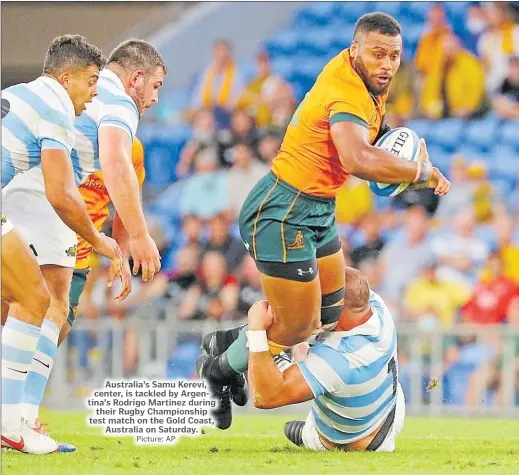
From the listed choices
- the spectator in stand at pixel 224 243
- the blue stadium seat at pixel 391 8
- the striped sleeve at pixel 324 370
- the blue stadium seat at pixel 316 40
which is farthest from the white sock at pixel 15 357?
the blue stadium seat at pixel 316 40

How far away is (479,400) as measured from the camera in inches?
283

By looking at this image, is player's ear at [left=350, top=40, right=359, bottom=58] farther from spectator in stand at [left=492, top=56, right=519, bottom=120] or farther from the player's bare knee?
spectator in stand at [left=492, top=56, right=519, bottom=120]

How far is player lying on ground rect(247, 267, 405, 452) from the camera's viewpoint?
464 cm

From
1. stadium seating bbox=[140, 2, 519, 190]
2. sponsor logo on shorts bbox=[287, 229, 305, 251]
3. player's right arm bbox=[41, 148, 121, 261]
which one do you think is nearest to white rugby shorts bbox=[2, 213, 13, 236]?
player's right arm bbox=[41, 148, 121, 261]

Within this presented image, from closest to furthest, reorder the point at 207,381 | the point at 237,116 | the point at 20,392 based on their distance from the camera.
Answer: the point at 20,392 → the point at 207,381 → the point at 237,116

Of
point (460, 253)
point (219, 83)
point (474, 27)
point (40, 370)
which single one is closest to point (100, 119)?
point (40, 370)

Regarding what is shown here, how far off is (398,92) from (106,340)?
347 cm

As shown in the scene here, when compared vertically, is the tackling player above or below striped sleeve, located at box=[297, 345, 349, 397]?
above

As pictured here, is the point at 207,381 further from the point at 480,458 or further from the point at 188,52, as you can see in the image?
the point at 188,52

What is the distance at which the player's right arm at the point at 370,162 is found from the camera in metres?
4.61

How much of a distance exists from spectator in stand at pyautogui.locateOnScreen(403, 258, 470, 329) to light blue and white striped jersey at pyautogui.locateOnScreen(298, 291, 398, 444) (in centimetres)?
287

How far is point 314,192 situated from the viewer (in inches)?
197

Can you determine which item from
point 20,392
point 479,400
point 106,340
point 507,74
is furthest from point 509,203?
point 20,392

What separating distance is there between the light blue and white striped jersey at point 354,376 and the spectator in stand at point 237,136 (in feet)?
12.5
